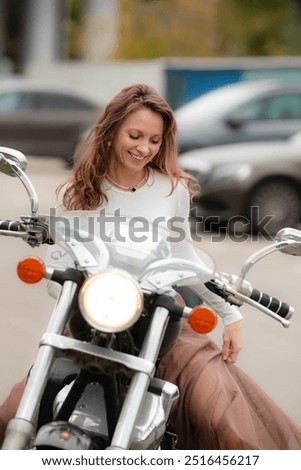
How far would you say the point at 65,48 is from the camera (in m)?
32.6

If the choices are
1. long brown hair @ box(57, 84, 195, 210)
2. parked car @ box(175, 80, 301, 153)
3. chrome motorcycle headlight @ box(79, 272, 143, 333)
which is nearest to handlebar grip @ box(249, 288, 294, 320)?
chrome motorcycle headlight @ box(79, 272, 143, 333)

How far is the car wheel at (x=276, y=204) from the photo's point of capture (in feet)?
38.6

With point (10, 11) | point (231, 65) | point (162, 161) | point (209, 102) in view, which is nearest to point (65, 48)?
point (10, 11)

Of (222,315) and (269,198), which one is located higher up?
(269,198)

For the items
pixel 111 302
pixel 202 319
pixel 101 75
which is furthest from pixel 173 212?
pixel 101 75

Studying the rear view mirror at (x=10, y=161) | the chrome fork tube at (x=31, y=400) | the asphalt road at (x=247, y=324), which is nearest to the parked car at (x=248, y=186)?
the asphalt road at (x=247, y=324)

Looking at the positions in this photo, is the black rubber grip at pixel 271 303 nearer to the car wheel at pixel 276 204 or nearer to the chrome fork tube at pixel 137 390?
the chrome fork tube at pixel 137 390

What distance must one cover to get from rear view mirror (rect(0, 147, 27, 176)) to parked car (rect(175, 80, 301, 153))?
903cm

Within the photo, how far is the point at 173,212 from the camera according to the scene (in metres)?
3.62

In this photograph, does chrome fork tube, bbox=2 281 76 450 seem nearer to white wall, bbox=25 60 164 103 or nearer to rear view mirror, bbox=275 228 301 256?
rear view mirror, bbox=275 228 301 256

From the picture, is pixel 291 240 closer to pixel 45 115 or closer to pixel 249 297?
pixel 249 297

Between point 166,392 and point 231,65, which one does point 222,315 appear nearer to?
point 166,392

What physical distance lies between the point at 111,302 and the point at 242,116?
10252 mm

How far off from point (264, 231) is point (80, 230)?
29.6 feet
